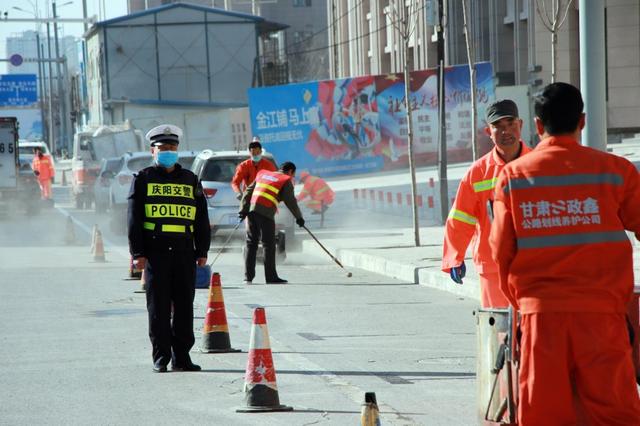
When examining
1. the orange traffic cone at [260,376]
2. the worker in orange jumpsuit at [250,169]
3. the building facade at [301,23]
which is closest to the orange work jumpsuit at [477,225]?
the orange traffic cone at [260,376]

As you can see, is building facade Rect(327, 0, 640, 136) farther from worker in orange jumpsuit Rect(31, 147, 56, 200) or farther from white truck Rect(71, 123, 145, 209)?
worker in orange jumpsuit Rect(31, 147, 56, 200)

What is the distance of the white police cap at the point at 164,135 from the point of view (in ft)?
33.7

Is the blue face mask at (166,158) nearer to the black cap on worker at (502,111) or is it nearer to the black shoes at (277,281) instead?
the black cap on worker at (502,111)

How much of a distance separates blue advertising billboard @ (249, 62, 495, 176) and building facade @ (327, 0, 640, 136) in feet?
8.26

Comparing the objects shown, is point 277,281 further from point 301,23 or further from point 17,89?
point 301,23

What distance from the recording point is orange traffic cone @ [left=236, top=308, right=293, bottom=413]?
8.41 metres

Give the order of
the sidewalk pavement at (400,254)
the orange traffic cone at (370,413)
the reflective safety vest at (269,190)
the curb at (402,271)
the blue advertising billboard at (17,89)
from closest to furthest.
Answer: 1. the orange traffic cone at (370,413)
2. the curb at (402,271)
3. the sidewalk pavement at (400,254)
4. the reflective safety vest at (269,190)
5. the blue advertising billboard at (17,89)

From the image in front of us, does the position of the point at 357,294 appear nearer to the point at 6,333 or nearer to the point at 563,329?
the point at 6,333

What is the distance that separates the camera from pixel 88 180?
133ft

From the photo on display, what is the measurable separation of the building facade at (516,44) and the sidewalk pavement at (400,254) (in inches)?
367

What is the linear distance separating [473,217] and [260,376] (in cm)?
175

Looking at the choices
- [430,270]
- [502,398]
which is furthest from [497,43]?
[502,398]

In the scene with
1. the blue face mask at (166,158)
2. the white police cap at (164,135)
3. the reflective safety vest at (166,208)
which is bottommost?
the reflective safety vest at (166,208)

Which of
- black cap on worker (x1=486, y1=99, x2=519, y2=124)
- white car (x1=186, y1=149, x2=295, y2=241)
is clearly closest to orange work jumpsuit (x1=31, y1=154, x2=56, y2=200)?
white car (x1=186, y1=149, x2=295, y2=241)
